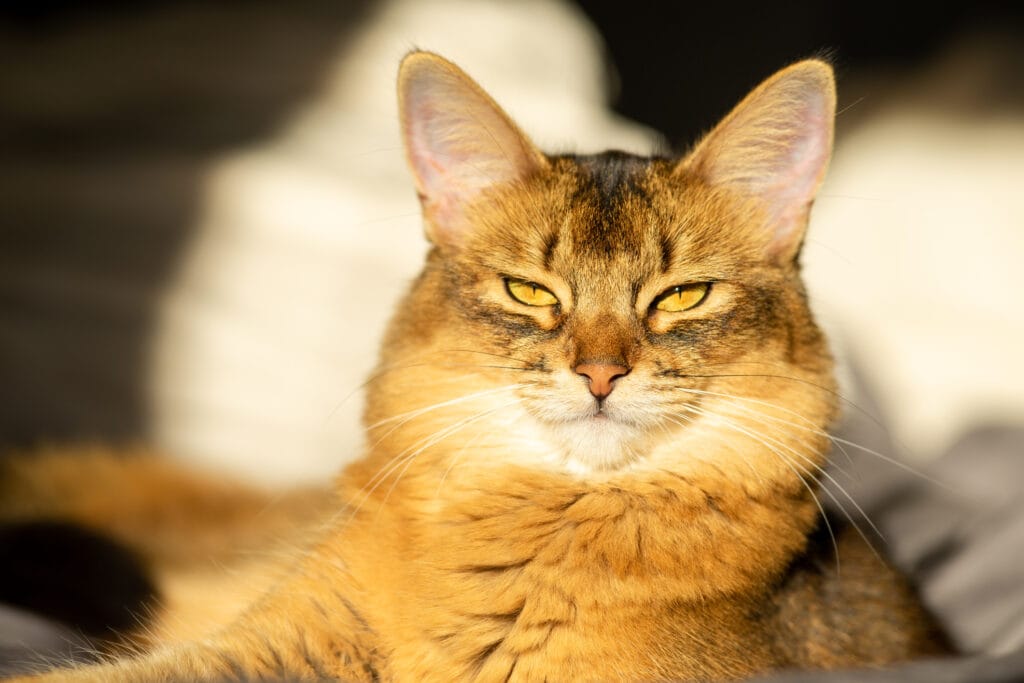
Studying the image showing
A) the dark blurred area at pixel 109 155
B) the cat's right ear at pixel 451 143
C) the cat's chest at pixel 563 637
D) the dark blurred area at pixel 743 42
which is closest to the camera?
the cat's chest at pixel 563 637

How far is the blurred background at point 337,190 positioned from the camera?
289 centimetres

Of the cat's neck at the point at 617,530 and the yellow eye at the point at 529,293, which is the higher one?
the yellow eye at the point at 529,293

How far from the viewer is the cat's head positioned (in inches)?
59.1

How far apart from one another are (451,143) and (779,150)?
540 millimetres

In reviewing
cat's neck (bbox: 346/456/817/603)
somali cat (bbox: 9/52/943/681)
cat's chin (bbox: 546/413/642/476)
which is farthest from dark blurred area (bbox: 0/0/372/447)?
cat's chin (bbox: 546/413/642/476)

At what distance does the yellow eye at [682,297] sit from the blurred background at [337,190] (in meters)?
1.09

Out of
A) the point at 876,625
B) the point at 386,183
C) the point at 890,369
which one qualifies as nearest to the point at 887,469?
the point at 876,625

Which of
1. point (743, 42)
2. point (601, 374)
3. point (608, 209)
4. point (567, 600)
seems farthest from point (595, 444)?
point (743, 42)

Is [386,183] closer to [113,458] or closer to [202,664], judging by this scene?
[113,458]

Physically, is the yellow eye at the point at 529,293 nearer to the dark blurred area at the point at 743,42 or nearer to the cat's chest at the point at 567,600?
the cat's chest at the point at 567,600

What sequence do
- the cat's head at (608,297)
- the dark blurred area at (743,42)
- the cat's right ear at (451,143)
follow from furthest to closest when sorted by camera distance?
1. the dark blurred area at (743,42)
2. the cat's right ear at (451,143)
3. the cat's head at (608,297)

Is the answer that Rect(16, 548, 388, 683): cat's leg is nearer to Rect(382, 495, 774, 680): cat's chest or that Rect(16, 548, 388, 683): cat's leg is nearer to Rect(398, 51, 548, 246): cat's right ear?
Rect(382, 495, 774, 680): cat's chest

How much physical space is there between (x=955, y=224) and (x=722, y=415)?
2.31 metres

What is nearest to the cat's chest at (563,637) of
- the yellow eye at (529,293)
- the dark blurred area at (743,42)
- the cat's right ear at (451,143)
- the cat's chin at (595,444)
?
the cat's chin at (595,444)
